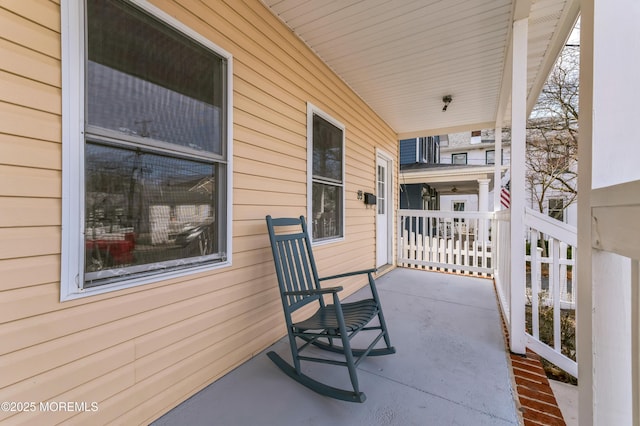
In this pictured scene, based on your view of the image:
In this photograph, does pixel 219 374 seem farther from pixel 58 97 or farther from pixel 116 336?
pixel 58 97

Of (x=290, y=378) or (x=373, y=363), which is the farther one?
(x=373, y=363)

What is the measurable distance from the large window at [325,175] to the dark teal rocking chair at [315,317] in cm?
50

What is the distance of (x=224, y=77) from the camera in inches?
75.4

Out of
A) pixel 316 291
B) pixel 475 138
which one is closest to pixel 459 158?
pixel 475 138

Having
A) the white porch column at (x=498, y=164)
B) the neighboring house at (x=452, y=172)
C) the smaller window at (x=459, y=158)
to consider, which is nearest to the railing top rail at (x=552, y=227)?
the neighboring house at (x=452, y=172)

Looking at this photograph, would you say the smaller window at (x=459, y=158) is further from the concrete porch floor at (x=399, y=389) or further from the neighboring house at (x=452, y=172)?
the concrete porch floor at (x=399, y=389)

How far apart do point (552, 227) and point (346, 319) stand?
1.81m

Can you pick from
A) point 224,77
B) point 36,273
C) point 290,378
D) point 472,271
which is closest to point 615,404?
point 290,378

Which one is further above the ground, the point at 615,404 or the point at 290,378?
the point at 615,404

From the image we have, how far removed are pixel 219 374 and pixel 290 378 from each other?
485 mm

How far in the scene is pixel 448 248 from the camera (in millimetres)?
5082

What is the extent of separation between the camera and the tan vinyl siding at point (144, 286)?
3.53ft

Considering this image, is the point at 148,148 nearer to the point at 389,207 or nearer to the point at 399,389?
the point at 399,389

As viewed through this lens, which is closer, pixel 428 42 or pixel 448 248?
pixel 428 42
